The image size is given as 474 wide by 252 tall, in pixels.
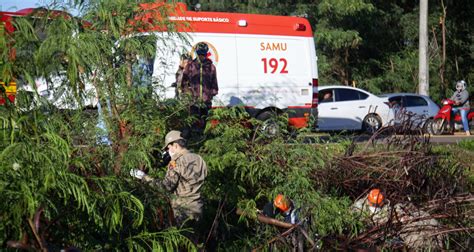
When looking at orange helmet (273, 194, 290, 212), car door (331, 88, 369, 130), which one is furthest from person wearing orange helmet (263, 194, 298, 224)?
car door (331, 88, 369, 130)

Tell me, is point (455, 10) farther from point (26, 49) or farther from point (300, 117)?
point (26, 49)

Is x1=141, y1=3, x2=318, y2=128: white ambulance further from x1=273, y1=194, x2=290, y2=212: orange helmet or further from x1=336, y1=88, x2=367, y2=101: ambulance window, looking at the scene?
x1=273, y1=194, x2=290, y2=212: orange helmet

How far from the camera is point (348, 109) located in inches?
750

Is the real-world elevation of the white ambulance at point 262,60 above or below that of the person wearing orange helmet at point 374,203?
above

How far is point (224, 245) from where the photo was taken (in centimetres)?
693

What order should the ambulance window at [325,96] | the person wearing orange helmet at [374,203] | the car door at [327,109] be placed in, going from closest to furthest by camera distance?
1. the person wearing orange helmet at [374,203]
2. the car door at [327,109]
3. the ambulance window at [325,96]

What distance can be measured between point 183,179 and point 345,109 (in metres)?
13.2

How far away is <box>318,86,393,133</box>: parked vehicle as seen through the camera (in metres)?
18.8

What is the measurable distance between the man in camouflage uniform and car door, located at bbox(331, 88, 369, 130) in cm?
1275

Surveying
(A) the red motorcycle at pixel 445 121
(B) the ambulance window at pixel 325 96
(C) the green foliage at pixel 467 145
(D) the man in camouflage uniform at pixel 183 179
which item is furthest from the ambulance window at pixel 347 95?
(D) the man in camouflage uniform at pixel 183 179

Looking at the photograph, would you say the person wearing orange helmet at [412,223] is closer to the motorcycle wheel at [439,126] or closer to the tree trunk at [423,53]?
the motorcycle wheel at [439,126]

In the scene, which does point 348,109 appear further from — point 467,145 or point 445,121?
point 467,145

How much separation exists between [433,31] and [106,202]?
86.1 feet

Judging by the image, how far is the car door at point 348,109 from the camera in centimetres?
1889
